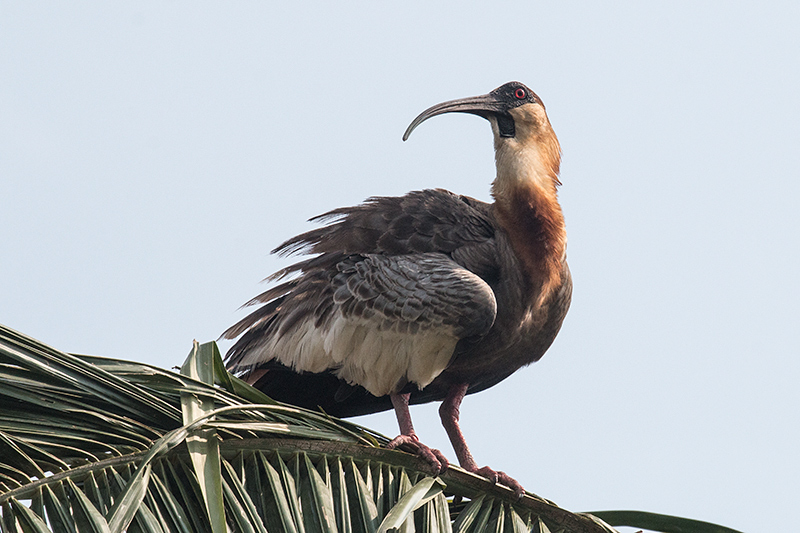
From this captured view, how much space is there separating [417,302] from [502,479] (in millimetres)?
1519

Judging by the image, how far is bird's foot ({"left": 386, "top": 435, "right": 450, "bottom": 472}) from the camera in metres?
3.50

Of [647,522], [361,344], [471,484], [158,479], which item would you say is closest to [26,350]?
[158,479]

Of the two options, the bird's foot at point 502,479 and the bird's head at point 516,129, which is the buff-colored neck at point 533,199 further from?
the bird's foot at point 502,479

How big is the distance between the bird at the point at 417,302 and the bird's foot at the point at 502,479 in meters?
1.20

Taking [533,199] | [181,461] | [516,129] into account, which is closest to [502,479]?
[181,461]

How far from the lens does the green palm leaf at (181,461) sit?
278 centimetres

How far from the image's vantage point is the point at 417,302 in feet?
17.5

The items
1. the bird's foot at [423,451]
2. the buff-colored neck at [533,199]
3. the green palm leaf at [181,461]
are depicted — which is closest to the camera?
the green palm leaf at [181,461]

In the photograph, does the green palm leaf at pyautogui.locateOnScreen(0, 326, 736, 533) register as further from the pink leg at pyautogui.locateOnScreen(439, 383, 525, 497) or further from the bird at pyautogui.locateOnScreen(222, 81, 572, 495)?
the pink leg at pyautogui.locateOnScreen(439, 383, 525, 497)

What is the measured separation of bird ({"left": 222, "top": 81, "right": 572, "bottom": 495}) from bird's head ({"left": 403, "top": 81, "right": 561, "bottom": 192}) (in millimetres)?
18

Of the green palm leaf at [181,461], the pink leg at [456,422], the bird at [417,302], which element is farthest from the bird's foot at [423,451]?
the pink leg at [456,422]

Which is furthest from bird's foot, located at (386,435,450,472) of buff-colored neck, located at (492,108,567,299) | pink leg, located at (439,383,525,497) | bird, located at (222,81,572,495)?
buff-colored neck, located at (492,108,567,299)

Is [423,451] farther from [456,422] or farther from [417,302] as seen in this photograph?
[456,422]

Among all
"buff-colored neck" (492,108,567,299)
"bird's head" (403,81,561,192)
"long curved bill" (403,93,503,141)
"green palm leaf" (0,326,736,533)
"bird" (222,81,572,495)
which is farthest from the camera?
"long curved bill" (403,93,503,141)
